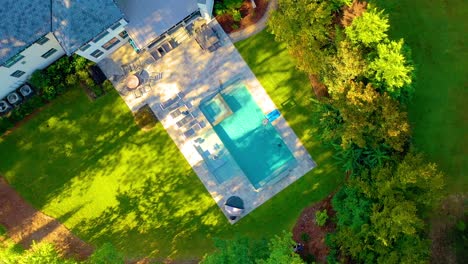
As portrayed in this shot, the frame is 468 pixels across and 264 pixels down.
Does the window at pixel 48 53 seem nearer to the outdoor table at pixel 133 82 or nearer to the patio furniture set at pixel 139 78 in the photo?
the patio furniture set at pixel 139 78

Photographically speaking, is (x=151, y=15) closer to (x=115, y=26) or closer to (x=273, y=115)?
(x=115, y=26)

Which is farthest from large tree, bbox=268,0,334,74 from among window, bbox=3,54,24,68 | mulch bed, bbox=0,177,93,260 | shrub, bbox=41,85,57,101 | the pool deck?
mulch bed, bbox=0,177,93,260

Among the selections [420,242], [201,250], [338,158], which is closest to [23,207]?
[201,250]

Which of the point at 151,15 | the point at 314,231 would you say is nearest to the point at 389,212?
the point at 314,231

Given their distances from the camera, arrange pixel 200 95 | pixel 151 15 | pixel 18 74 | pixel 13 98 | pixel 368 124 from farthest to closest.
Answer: pixel 200 95 < pixel 13 98 < pixel 18 74 < pixel 151 15 < pixel 368 124

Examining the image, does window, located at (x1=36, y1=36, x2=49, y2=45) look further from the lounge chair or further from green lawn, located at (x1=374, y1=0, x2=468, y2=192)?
green lawn, located at (x1=374, y1=0, x2=468, y2=192)

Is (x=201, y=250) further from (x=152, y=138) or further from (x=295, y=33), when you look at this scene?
(x=295, y=33)
